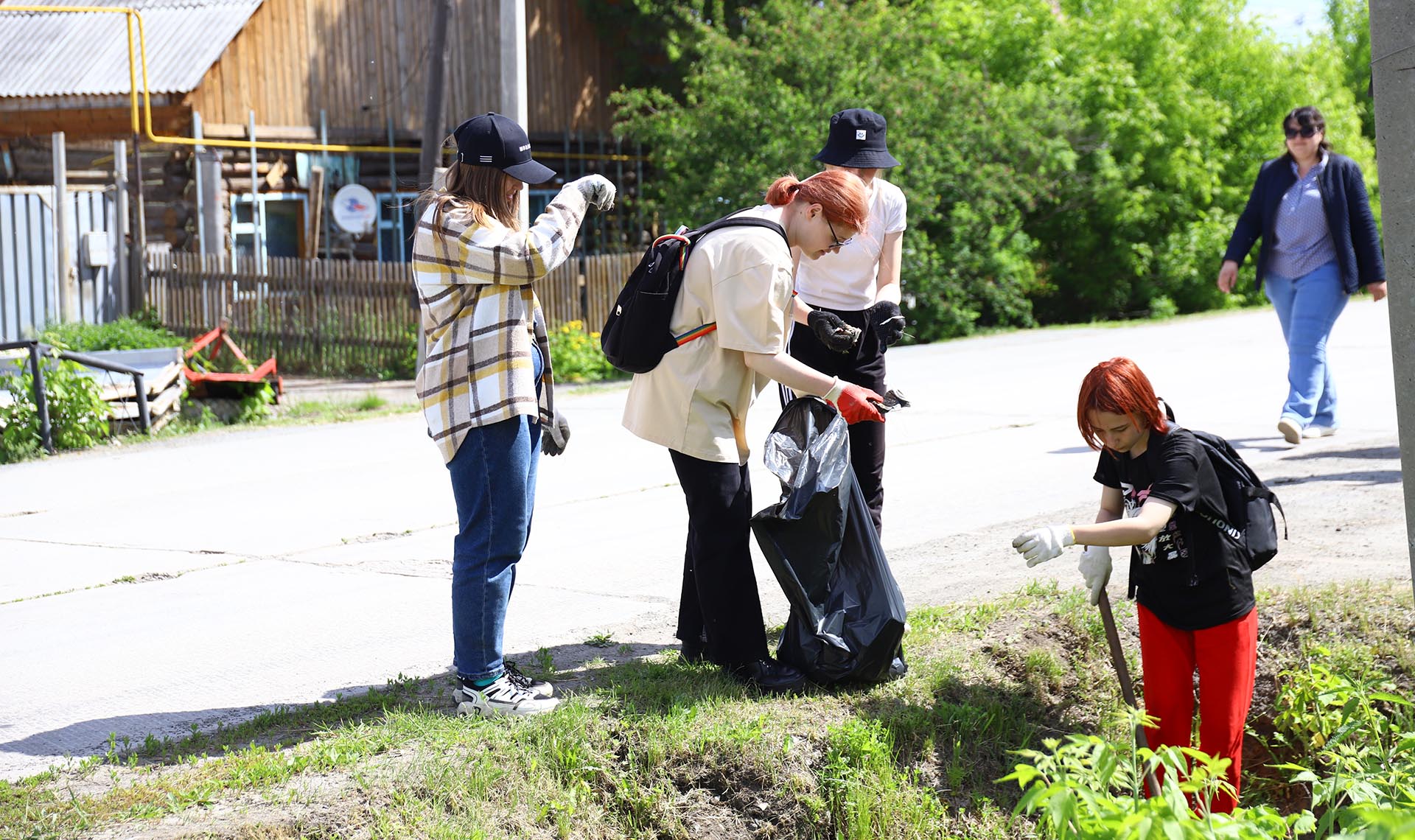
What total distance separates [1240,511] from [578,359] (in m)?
11.8

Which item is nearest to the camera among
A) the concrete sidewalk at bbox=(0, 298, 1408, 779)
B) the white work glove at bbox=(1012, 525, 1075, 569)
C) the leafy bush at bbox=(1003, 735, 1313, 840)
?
the leafy bush at bbox=(1003, 735, 1313, 840)

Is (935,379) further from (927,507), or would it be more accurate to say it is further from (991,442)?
(927,507)

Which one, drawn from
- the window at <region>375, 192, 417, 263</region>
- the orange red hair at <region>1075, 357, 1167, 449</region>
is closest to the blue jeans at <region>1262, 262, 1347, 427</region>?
the orange red hair at <region>1075, 357, 1167, 449</region>

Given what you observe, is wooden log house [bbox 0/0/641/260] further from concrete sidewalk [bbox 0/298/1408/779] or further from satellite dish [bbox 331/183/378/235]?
concrete sidewalk [bbox 0/298/1408/779]

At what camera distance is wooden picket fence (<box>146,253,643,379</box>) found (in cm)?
1576

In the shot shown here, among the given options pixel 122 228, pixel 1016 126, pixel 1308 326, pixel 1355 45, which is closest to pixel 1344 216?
pixel 1308 326

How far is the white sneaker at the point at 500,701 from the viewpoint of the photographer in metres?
3.93

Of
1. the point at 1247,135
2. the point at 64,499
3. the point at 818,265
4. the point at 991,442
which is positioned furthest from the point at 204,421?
the point at 1247,135

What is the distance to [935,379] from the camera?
43.8ft

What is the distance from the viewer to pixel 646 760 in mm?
3764

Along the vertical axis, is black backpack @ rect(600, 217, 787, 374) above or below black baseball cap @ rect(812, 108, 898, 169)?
below

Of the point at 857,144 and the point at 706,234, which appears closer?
the point at 706,234

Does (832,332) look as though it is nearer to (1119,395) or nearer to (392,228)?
(1119,395)

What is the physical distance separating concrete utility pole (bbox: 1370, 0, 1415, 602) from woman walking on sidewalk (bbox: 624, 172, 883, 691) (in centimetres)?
139
